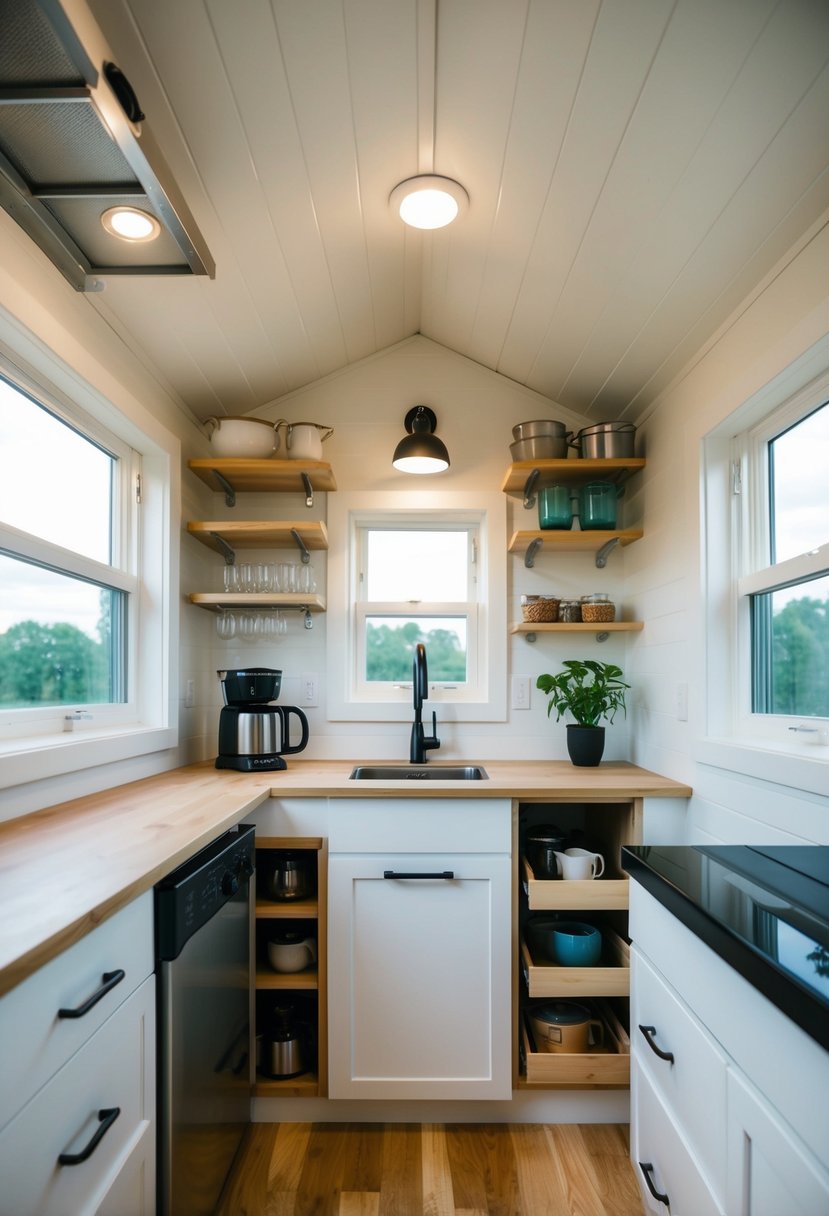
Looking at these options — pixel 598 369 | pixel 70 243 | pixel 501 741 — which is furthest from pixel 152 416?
pixel 501 741

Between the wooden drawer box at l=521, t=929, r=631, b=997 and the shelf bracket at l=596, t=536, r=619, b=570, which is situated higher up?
Answer: the shelf bracket at l=596, t=536, r=619, b=570

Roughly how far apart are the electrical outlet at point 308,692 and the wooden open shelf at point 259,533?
0.50 metres

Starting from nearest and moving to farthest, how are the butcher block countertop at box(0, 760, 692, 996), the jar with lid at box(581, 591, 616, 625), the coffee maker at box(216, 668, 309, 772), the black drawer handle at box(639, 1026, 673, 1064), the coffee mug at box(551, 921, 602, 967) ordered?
the butcher block countertop at box(0, 760, 692, 996), the black drawer handle at box(639, 1026, 673, 1064), the coffee mug at box(551, 921, 602, 967), the coffee maker at box(216, 668, 309, 772), the jar with lid at box(581, 591, 616, 625)

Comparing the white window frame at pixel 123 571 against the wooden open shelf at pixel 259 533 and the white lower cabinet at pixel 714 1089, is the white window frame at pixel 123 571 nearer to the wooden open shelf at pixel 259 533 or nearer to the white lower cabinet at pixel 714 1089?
the wooden open shelf at pixel 259 533

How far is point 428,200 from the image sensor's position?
71.3 inches

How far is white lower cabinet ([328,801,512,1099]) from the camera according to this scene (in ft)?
6.56

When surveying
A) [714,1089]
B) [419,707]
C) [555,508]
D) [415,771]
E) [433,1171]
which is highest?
[555,508]

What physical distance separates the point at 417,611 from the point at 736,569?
46.9 inches

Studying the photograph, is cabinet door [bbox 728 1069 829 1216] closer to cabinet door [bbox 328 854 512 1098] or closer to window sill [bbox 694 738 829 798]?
window sill [bbox 694 738 829 798]

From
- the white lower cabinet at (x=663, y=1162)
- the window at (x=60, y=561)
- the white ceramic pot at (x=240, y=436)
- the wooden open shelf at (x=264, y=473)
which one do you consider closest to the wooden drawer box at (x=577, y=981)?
the white lower cabinet at (x=663, y=1162)

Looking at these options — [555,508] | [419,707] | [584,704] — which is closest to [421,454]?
[555,508]

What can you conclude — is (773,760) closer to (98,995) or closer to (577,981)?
(577,981)

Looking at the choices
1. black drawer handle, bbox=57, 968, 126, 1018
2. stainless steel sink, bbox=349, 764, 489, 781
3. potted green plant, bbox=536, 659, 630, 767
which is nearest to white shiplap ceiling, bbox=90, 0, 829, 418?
potted green plant, bbox=536, 659, 630, 767

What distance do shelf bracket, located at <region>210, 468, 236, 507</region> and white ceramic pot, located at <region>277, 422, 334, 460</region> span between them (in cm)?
27
